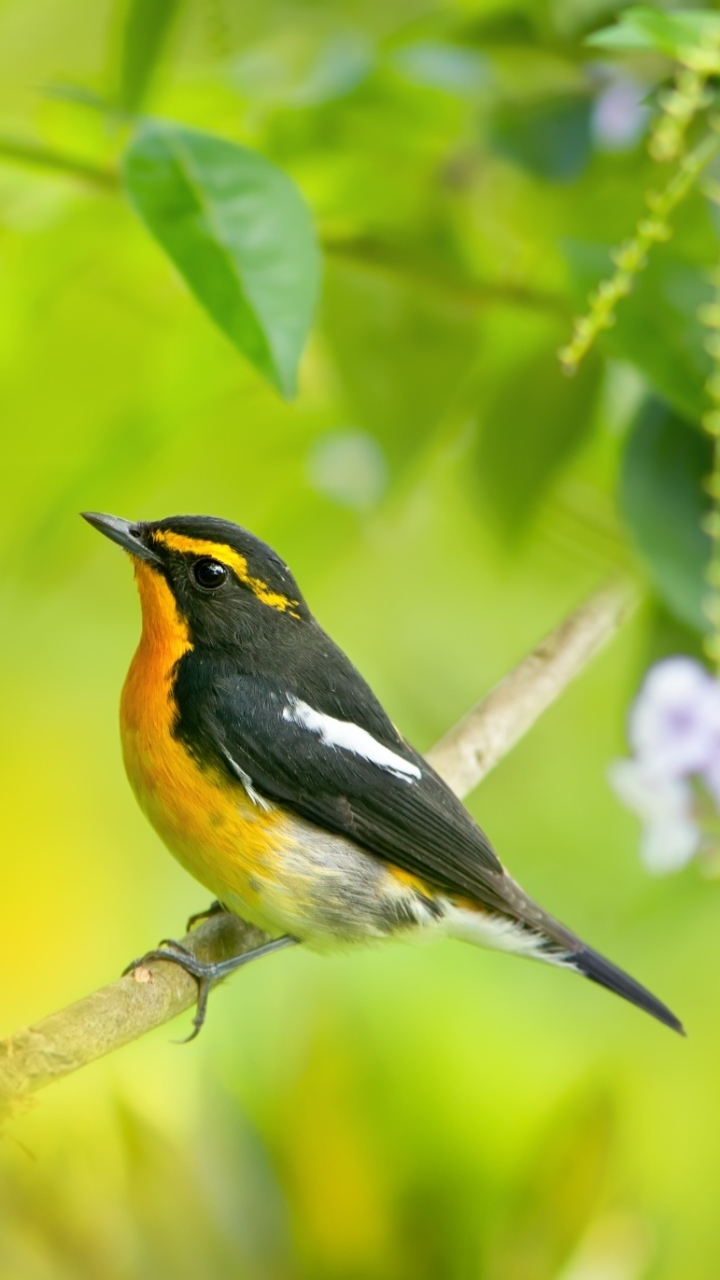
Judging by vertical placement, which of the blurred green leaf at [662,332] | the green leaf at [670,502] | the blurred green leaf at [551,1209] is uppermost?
the blurred green leaf at [662,332]

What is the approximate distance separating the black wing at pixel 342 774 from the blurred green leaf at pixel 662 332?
2.29 ft

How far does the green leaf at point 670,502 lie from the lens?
7.22 ft

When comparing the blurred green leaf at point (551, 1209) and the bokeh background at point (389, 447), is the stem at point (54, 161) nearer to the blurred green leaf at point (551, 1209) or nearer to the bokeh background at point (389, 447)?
the bokeh background at point (389, 447)

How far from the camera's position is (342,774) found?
2.27 metres

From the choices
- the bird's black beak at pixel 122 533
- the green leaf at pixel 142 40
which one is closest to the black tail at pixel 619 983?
the bird's black beak at pixel 122 533

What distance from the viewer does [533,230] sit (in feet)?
8.71

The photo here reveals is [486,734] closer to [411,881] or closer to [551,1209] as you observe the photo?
[411,881]

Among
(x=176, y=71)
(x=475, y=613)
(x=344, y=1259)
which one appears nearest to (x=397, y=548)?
(x=475, y=613)

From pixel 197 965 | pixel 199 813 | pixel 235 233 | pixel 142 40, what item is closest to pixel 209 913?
pixel 199 813

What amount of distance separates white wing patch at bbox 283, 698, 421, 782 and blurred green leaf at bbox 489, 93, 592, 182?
1.03 meters

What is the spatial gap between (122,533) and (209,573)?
6.4 inches

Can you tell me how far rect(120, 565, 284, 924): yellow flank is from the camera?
2.21m

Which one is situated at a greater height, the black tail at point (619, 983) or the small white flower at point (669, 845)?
the small white flower at point (669, 845)

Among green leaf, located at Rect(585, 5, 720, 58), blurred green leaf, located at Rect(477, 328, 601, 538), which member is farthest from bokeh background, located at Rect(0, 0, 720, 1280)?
green leaf, located at Rect(585, 5, 720, 58)
